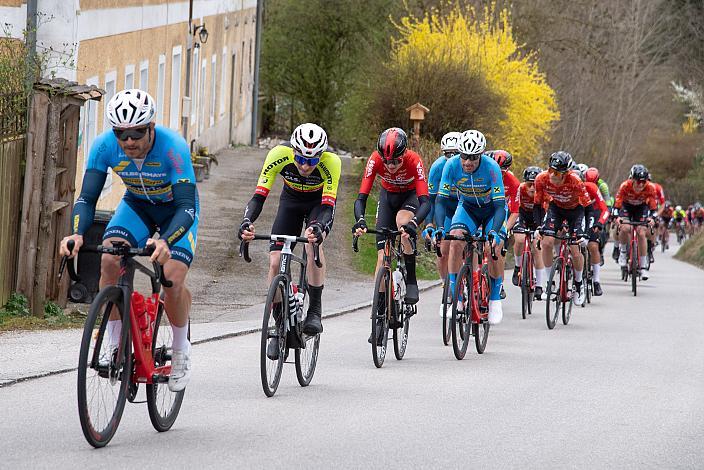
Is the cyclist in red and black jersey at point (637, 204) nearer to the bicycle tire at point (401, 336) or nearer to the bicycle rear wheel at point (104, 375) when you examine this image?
the bicycle tire at point (401, 336)

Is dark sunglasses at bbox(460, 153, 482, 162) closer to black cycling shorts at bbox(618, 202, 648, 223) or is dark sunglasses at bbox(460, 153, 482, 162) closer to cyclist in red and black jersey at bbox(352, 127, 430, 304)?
cyclist in red and black jersey at bbox(352, 127, 430, 304)

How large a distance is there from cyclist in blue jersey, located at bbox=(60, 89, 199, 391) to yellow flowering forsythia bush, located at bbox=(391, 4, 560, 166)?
25492 mm

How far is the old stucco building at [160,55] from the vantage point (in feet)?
54.6

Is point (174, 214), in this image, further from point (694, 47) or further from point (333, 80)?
point (694, 47)

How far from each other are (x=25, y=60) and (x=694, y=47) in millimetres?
73340

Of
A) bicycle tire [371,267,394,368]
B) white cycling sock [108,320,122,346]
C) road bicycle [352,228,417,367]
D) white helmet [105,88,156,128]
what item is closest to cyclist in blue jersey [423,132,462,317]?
road bicycle [352,228,417,367]

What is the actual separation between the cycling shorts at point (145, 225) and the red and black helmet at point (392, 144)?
3.96 m

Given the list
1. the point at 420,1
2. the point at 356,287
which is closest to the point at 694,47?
the point at 420,1

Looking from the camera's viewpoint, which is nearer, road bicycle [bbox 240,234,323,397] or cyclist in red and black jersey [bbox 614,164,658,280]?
road bicycle [bbox 240,234,323,397]

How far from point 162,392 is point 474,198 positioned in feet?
20.2

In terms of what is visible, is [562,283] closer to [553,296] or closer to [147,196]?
[553,296]

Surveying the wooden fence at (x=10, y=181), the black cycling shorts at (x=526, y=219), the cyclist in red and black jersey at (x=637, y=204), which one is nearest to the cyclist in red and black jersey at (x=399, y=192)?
the wooden fence at (x=10, y=181)

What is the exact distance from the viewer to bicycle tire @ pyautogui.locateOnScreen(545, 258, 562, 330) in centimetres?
1512

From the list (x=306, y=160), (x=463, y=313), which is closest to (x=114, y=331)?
(x=306, y=160)
